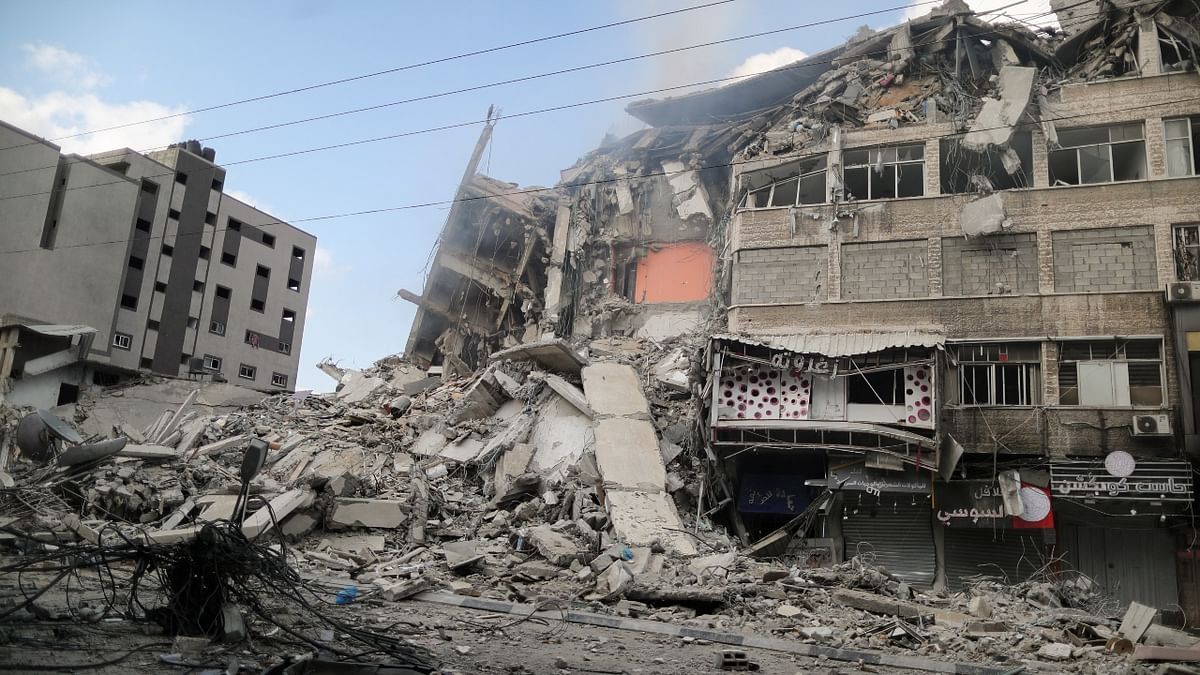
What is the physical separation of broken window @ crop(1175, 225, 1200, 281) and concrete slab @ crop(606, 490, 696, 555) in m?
11.8

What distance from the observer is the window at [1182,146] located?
18.0 m

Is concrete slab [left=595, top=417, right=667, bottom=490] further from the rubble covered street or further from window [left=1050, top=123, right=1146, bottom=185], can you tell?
window [left=1050, top=123, right=1146, bottom=185]

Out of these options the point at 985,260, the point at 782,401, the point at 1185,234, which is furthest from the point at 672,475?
the point at 1185,234

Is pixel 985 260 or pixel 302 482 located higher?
pixel 985 260

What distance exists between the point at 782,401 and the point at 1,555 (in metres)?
13.6

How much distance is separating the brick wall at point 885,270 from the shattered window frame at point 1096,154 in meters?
3.41

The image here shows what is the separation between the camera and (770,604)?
465 inches

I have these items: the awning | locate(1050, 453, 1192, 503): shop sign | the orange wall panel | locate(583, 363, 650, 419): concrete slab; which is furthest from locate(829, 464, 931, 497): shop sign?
the orange wall panel

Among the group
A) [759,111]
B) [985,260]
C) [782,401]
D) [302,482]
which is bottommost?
[302,482]

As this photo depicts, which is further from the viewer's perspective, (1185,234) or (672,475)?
(1185,234)

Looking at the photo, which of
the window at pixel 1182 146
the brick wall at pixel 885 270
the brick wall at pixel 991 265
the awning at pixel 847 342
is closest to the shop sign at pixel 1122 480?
the awning at pixel 847 342

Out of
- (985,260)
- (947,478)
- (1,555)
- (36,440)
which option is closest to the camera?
(1,555)

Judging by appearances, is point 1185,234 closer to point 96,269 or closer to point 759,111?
point 759,111

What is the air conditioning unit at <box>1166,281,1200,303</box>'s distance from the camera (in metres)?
16.7
